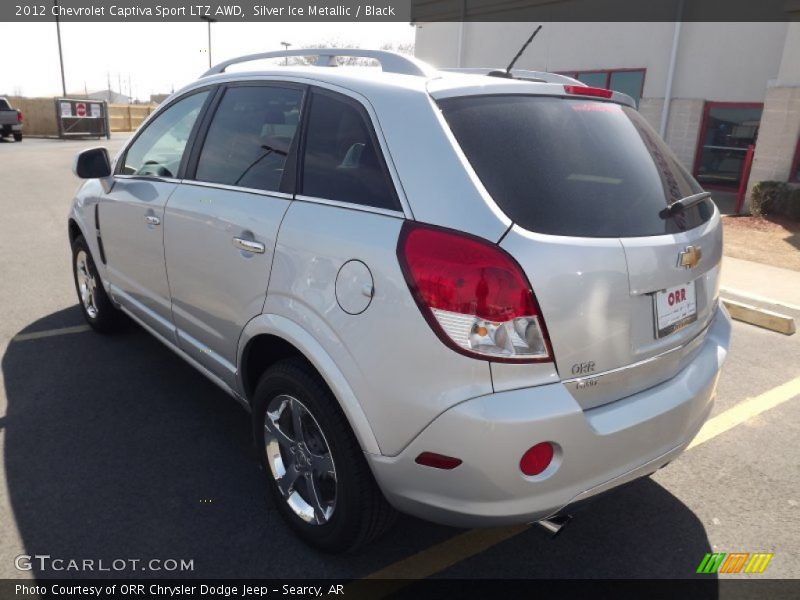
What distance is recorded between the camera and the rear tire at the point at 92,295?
14.9 feet

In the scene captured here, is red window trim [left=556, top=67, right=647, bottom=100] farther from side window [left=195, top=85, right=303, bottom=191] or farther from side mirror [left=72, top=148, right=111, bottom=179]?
side window [left=195, top=85, right=303, bottom=191]

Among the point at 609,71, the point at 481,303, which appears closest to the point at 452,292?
the point at 481,303

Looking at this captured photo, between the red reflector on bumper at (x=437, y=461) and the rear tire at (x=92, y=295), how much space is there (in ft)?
10.5

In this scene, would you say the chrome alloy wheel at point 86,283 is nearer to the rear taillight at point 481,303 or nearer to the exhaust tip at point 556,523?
the rear taillight at point 481,303

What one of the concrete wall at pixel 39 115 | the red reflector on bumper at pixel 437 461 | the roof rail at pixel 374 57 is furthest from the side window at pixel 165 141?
the concrete wall at pixel 39 115

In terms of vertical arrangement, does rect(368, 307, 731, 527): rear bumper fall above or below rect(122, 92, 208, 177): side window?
below

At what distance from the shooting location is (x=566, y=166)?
216 centimetres

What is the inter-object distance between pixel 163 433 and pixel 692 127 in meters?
14.4

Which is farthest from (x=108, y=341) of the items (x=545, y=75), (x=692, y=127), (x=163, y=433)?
(x=692, y=127)

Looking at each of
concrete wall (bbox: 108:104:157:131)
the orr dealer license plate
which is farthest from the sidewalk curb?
concrete wall (bbox: 108:104:157:131)

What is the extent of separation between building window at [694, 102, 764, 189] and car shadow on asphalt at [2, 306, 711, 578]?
13.2m

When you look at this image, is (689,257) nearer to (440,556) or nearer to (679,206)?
(679,206)

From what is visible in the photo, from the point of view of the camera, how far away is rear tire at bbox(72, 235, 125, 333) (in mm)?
4539

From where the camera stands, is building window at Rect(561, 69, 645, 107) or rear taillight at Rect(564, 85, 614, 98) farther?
building window at Rect(561, 69, 645, 107)
